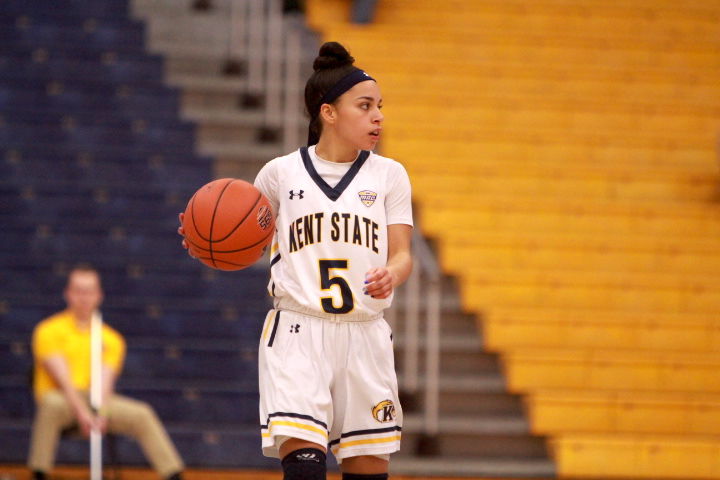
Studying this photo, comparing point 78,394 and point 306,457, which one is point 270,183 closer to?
point 306,457

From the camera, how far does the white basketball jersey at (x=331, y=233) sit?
3416 millimetres

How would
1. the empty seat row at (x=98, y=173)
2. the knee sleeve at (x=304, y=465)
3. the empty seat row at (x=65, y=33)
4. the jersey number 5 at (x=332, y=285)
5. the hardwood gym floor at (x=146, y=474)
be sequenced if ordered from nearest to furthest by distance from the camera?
the knee sleeve at (x=304, y=465)
the jersey number 5 at (x=332, y=285)
the hardwood gym floor at (x=146, y=474)
the empty seat row at (x=98, y=173)
the empty seat row at (x=65, y=33)

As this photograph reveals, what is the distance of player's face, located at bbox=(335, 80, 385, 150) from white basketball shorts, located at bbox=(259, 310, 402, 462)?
532 millimetres

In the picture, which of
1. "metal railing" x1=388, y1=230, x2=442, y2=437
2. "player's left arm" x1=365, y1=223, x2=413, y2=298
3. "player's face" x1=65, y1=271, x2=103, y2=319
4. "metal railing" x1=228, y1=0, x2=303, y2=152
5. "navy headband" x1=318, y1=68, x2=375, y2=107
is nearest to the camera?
"player's left arm" x1=365, y1=223, x2=413, y2=298

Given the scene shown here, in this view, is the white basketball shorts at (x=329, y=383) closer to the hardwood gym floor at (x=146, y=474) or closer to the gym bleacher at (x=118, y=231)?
the hardwood gym floor at (x=146, y=474)

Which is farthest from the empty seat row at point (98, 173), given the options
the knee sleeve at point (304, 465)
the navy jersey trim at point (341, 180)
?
the knee sleeve at point (304, 465)

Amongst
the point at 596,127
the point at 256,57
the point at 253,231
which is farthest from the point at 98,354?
the point at 596,127

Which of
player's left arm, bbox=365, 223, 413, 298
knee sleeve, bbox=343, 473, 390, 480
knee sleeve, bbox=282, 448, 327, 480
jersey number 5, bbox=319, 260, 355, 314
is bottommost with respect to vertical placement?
knee sleeve, bbox=343, 473, 390, 480

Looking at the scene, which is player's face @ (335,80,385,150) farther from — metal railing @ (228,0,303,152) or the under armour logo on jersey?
metal railing @ (228,0,303,152)

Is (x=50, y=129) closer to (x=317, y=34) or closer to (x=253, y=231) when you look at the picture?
(x=317, y=34)

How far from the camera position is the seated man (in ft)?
20.0

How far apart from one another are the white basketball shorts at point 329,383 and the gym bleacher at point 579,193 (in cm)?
354

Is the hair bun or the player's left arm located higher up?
the hair bun

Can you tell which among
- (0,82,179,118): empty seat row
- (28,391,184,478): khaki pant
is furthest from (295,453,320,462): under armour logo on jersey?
(0,82,179,118): empty seat row
